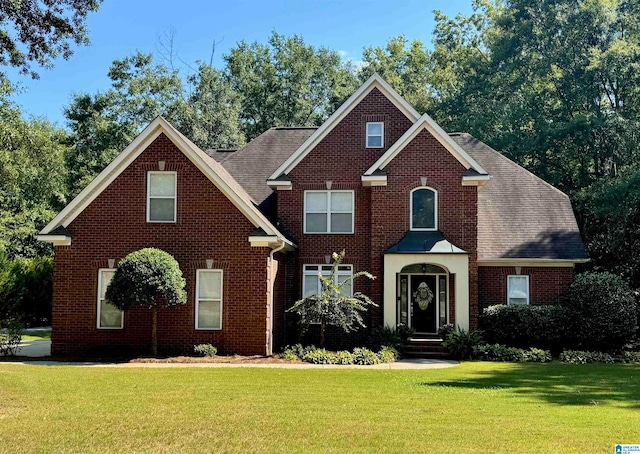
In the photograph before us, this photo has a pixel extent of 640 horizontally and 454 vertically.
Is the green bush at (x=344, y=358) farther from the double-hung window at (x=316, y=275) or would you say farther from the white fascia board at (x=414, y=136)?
the white fascia board at (x=414, y=136)

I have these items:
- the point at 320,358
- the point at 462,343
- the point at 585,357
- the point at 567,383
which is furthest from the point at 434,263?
the point at 567,383

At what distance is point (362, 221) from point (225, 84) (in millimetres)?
24298

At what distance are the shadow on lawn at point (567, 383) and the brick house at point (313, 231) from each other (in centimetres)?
387

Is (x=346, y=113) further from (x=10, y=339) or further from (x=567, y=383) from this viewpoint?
(x=10, y=339)

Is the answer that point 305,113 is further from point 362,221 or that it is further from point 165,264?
point 165,264

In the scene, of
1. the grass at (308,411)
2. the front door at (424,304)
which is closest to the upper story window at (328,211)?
the front door at (424,304)

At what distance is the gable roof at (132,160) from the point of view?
1672cm

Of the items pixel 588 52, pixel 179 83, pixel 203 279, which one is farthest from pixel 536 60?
pixel 179 83

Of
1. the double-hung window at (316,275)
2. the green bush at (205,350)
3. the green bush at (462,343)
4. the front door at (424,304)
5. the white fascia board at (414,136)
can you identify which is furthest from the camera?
the front door at (424,304)

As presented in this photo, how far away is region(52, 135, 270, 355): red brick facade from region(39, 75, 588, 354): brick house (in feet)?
0.09

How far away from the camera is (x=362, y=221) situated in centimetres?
1994

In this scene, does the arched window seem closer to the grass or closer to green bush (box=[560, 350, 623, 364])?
green bush (box=[560, 350, 623, 364])

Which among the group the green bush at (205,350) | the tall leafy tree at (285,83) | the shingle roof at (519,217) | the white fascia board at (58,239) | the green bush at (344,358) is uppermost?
the tall leafy tree at (285,83)

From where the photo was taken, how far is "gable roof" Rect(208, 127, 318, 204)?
22.1 m
